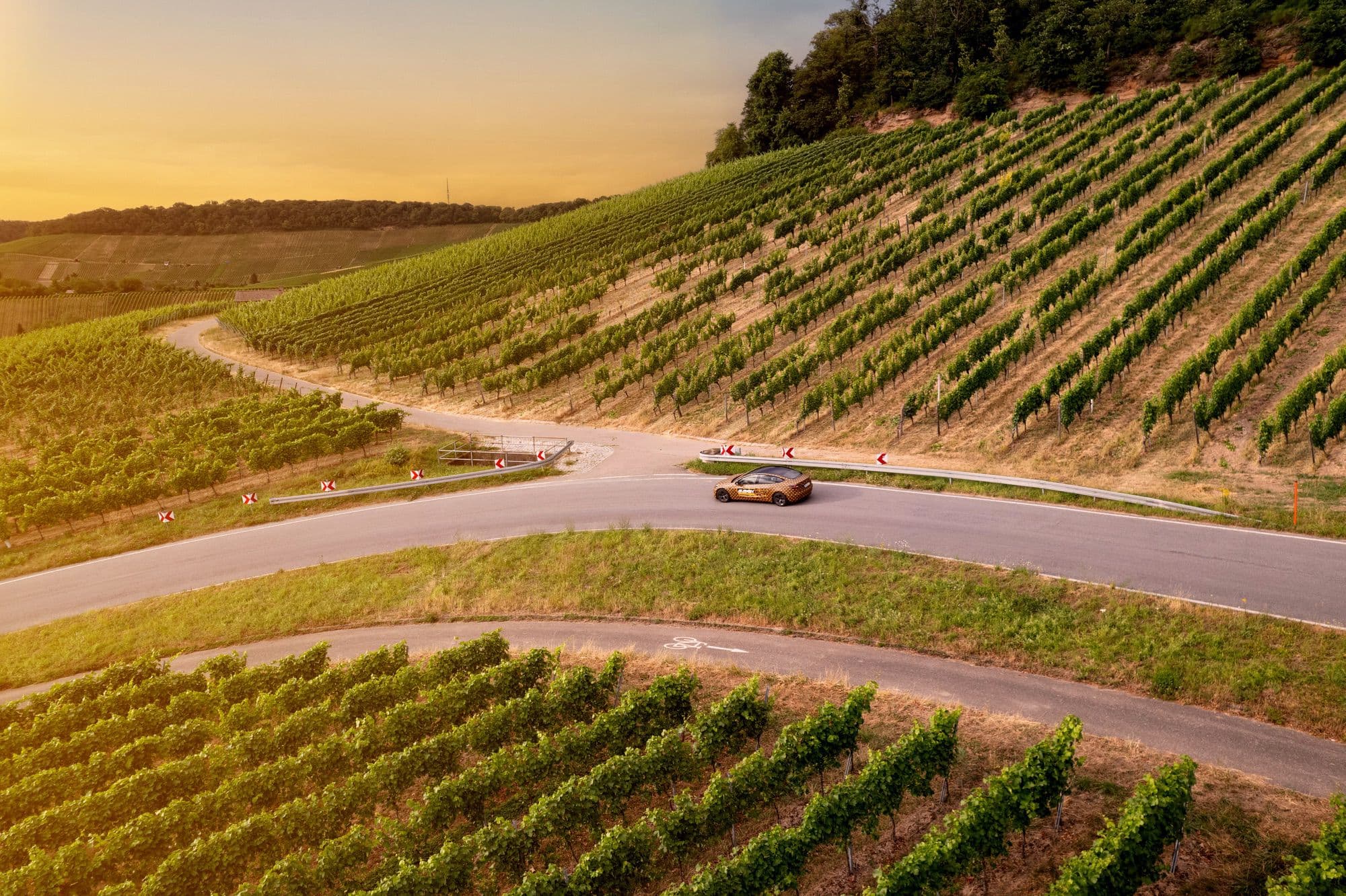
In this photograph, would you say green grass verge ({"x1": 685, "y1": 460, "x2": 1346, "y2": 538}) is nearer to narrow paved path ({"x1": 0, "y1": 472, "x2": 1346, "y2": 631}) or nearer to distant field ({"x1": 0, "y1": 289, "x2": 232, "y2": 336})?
narrow paved path ({"x1": 0, "y1": 472, "x2": 1346, "y2": 631})

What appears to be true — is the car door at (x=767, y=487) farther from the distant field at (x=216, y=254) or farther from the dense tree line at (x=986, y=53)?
the distant field at (x=216, y=254)

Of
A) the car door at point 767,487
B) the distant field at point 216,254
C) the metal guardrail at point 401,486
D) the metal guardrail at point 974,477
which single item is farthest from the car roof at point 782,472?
the distant field at point 216,254

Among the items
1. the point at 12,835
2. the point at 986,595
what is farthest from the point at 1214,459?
the point at 12,835

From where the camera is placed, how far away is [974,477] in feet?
97.8

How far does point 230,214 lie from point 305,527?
203801mm

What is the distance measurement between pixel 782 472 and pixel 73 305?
151395 millimetres

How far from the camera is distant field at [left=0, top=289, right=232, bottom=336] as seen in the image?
124 metres

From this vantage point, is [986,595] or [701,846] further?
[986,595]

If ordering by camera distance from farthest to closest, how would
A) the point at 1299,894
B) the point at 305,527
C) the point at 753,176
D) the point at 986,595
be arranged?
the point at 753,176
the point at 305,527
the point at 986,595
the point at 1299,894

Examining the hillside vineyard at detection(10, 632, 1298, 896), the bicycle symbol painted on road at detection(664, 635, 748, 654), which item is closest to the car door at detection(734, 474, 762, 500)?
the bicycle symbol painted on road at detection(664, 635, 748, 654)

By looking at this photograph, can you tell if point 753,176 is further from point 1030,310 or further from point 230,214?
point 230,214

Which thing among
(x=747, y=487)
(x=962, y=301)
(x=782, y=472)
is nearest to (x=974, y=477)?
(x=782, y=472)

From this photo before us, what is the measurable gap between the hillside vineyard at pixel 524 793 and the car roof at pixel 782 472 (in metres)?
12.8

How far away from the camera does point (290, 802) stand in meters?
15.7
